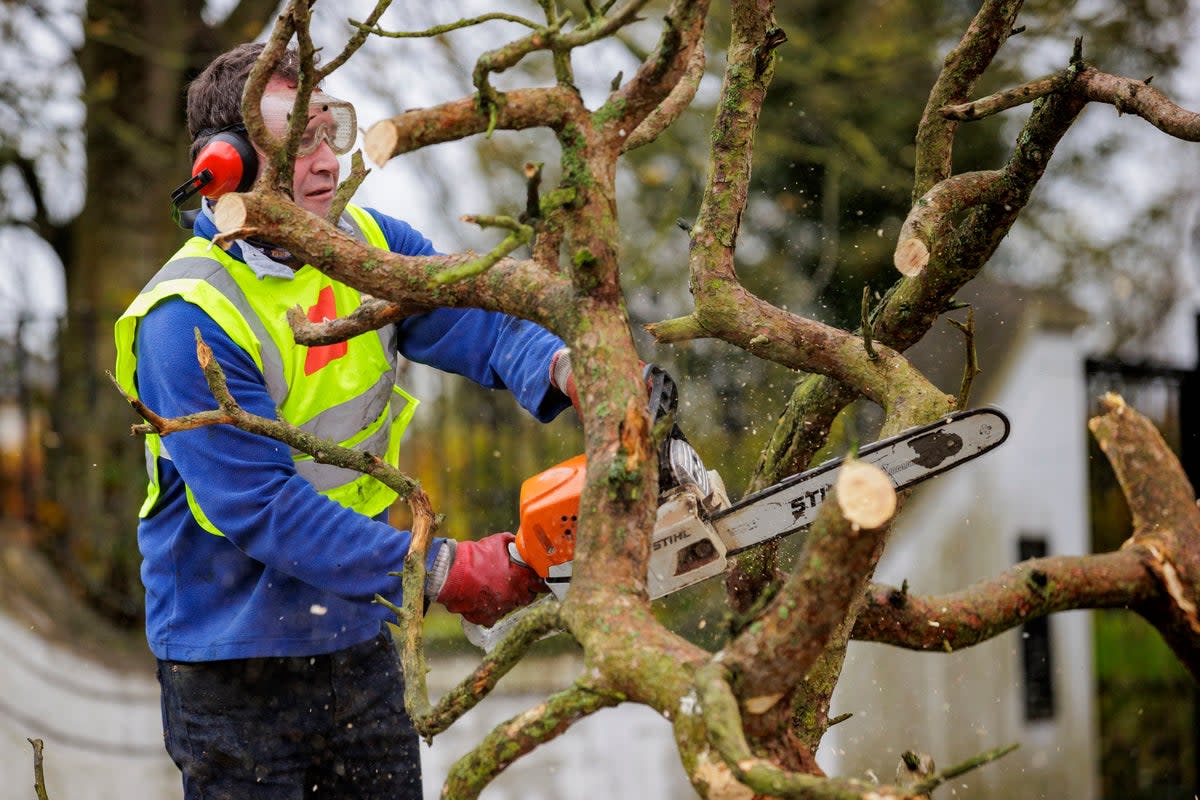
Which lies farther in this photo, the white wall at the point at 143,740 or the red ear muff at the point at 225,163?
the white wall at the point at 143,740

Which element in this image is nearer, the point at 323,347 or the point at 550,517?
the point at 550,517

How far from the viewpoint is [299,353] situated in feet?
7.48

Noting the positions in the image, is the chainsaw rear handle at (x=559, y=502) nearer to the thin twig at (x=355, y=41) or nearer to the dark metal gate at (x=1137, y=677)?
the thin twig at (x=355, y=41)


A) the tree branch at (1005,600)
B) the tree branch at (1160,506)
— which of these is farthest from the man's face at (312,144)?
the tree branch at (1160,506)

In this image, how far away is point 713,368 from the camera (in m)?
5.61

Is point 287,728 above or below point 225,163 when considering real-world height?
below

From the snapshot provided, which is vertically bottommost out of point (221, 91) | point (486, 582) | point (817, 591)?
point (817, 591)

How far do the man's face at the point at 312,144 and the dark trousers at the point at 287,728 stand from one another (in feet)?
2.81

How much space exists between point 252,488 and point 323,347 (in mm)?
335

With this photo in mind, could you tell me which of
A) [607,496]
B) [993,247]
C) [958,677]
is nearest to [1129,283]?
[958,677]

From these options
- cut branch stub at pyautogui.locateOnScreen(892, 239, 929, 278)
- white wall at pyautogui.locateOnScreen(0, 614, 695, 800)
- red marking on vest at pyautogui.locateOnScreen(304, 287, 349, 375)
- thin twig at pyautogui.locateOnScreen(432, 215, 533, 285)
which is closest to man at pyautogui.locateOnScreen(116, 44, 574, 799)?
red marking on vest at pyautogui.locateOnScreen(304, 287, 349, 375)

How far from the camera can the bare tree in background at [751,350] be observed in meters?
1.44

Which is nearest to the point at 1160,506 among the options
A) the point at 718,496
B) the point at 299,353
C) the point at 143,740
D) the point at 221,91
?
the point at 718,496

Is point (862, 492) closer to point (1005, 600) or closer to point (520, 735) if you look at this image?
point (520, 735)
